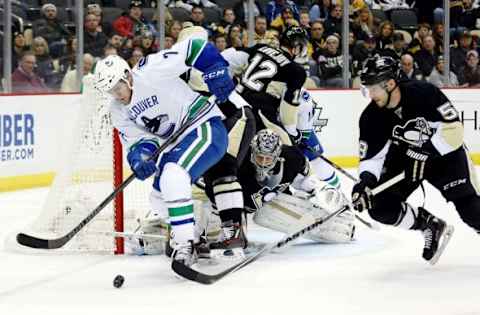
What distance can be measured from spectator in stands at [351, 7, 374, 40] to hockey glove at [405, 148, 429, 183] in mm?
5323

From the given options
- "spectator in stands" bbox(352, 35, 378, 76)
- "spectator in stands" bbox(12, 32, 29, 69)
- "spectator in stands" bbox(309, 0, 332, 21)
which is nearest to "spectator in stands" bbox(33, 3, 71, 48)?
"spectator in stands" bbox(12, 32, 29, 69)

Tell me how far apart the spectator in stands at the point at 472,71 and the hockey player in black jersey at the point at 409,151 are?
557 cm

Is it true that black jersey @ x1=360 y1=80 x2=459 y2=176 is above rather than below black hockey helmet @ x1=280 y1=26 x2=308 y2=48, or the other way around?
below

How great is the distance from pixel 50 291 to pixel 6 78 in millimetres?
3947

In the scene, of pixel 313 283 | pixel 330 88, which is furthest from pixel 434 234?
pixel 330 88

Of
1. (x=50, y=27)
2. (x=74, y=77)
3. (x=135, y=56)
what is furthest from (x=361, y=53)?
(x=50, y=27)

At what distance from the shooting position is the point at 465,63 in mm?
10016

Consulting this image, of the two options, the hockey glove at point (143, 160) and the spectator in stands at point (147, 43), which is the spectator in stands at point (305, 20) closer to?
the spectator in stands at point (147, 43)

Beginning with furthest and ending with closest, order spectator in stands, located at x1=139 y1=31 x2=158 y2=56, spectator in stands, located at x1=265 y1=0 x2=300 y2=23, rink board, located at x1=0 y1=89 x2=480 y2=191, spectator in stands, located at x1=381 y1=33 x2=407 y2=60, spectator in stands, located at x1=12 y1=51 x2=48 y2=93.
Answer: spectator in stands, located at x1=381 y1=33 x2=407 y2=60
spectator in stands, located at x1=265 y1=0 x2=300 y2=23
spectator in stands, located at x1=139 y1=31 x2=158 y2=56
spectator in stands, located at x1=12 y1=51 x2=48 y2=93
rink board, located at x1=0 y1=89 x2=480 y2=191

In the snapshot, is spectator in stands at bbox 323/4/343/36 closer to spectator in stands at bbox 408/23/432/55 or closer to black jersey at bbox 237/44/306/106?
spectator in stands at bbox 408/23/432/55

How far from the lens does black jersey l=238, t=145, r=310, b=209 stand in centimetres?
505

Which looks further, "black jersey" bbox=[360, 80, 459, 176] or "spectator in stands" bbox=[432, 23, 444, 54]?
"spectator in stands" bbox=[432, 23, 444, 54]

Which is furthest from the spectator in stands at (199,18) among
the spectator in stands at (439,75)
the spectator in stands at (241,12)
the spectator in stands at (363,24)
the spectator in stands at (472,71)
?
the spectator in stands at (472,71)

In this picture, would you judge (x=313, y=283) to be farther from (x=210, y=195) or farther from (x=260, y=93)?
(x=260, y=93)
